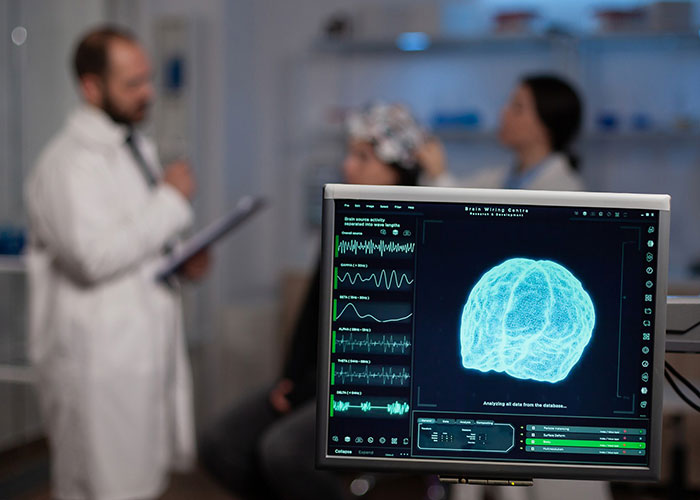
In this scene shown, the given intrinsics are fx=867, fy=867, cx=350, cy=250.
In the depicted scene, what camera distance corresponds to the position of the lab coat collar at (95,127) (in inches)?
89.0

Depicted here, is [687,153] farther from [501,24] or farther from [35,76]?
[35,76]

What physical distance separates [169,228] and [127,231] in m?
0.13

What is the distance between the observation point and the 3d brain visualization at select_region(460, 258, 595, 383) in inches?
44.9

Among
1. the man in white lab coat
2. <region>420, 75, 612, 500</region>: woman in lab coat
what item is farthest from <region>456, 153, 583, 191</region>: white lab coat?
the man in white lab coat

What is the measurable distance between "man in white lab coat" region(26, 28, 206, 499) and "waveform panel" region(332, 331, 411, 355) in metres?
1.18

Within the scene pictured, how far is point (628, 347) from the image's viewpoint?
1.14 m

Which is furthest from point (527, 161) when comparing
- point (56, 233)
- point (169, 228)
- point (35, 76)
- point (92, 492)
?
point (35, 76)

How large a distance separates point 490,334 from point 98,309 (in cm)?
137

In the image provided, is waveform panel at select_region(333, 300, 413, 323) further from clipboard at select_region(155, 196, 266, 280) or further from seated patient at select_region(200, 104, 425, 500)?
seated patient at select_region(200, 104, 425, 500)

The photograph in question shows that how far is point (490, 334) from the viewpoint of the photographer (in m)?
1.15

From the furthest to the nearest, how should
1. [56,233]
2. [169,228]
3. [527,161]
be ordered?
[527,161] < [169,228] < [56,233]

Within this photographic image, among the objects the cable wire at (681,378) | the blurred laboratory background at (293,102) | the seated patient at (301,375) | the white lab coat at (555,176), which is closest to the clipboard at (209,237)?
the seated patient at (301,375)

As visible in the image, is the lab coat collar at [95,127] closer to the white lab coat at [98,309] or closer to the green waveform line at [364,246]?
the white lab coat at [98,309]

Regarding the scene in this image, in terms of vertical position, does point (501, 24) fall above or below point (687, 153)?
above
